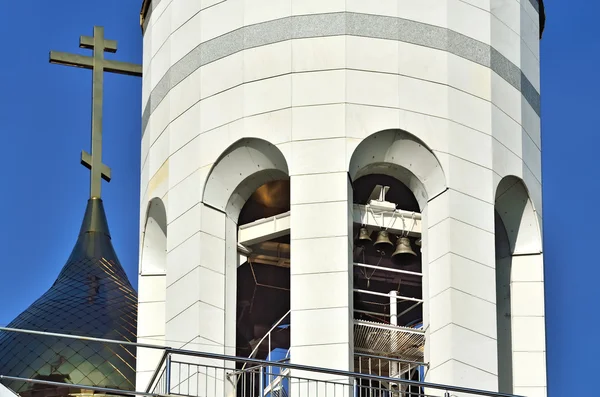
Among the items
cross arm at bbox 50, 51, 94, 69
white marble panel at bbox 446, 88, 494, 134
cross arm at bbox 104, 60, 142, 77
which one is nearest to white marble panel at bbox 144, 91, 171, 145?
white marble panel at bbox 446, 88, 494, 134

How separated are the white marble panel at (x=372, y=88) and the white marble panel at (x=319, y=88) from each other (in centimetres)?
10

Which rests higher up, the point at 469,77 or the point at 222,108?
the point at 469,77

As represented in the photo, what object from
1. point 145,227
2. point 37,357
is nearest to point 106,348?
point 37,357

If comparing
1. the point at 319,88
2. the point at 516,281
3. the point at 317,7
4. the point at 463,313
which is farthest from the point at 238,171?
the point at 516,281

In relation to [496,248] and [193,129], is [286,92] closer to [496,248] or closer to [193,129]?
[193,129]

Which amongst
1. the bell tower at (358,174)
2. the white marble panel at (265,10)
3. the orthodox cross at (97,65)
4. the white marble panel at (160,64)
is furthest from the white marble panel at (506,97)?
the orthodox cross at (97,65)

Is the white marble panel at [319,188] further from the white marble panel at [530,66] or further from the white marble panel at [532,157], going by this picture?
the white marble panel at [530,66]

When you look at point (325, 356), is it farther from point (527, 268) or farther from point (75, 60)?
point (75, 60)

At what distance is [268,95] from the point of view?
2916 cm

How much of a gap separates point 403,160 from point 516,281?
2402 mm

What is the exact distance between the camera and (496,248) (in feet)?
99.9

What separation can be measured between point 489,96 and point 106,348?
13.1m

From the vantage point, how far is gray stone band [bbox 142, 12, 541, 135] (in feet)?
96.2

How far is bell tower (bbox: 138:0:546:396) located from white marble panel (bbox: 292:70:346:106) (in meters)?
0.02
